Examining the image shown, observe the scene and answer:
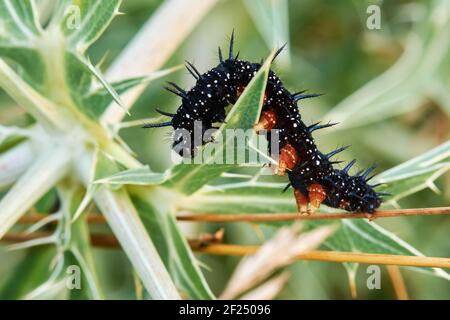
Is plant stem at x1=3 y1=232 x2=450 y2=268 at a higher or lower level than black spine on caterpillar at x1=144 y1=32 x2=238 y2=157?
lower

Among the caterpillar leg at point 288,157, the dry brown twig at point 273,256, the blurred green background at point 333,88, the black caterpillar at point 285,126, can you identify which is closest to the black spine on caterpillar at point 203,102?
the black caterpillar at point 285,126

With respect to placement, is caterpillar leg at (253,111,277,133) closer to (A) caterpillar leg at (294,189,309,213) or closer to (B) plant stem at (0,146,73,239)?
(A) caterpillar leg at (294,189,309,213)

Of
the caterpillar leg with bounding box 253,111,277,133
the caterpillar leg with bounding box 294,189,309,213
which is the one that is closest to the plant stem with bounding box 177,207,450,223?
the caterpillar leg with bounding box 294,189,309,213

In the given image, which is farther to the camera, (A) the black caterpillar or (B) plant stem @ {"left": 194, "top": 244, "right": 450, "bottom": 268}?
(A) the black caterpillar

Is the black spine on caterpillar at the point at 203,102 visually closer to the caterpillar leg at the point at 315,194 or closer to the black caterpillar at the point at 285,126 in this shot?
the black caterpillar at the point at 285,126

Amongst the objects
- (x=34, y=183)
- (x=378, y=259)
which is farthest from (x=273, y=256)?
(x=34, y=183)

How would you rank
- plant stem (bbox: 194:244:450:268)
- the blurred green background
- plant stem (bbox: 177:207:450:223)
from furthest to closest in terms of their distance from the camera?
the blurred green background → plant stem (bbox: 177:207:450:223) → plant stem (bbox: 194:244:450:268)

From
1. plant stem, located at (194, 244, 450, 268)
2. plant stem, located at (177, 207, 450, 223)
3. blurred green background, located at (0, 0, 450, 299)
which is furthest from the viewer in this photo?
blurred green background, located at (0, 0, 450, 299)
